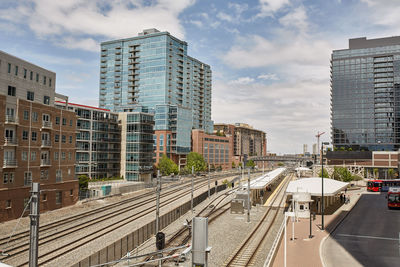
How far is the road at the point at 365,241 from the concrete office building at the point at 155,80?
280 feet

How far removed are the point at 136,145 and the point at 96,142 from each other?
11012mm

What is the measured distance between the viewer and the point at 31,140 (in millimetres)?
49250

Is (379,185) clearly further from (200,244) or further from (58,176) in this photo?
(200,244)

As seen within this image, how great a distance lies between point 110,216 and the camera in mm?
48531

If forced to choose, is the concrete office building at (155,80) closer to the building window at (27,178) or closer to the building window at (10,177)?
the building window at (27,178)

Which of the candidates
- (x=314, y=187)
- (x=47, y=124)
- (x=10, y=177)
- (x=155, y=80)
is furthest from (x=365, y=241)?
(x=155, y=80)

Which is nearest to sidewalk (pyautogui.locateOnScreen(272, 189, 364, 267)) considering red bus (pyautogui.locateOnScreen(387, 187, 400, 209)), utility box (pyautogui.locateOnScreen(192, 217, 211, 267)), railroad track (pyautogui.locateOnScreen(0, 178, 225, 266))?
red bus (pyautogui.locateOnScreen(387, 187, 400, 209))

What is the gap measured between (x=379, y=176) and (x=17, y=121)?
448 feet

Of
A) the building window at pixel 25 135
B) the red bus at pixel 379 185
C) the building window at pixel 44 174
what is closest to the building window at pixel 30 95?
the building window at pixel 25 135

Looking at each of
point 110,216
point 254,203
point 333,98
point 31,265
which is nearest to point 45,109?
point 110,216

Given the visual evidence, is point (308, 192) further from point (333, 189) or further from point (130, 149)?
point (130, 149)

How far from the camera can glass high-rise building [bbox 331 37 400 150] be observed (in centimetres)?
17375

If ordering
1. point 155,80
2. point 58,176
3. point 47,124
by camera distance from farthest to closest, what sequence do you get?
point 155,80, point 58,176, point 47,124

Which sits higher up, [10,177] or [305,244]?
[10,177]
